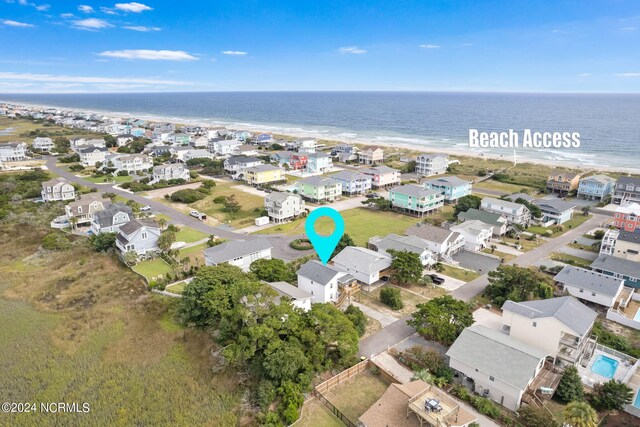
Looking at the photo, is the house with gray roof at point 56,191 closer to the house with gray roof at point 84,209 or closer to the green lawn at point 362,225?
the house with gray roof at point 84,209

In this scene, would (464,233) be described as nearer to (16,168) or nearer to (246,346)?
(246,346)

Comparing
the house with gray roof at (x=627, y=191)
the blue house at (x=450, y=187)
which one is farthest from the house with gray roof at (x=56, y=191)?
the house with gray roof at (x=627, y=191)

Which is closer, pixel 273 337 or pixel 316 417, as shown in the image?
pixel 316 417

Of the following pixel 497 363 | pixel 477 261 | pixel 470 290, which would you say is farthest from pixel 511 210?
pixel 497 363

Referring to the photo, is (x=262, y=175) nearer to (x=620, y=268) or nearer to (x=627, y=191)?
(x=620, y=268)

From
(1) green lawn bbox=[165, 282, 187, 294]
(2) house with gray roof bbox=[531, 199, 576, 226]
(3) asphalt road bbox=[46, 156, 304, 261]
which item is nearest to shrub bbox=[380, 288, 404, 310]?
(3) asphalt road bbox=[46, 156, 304, 261]

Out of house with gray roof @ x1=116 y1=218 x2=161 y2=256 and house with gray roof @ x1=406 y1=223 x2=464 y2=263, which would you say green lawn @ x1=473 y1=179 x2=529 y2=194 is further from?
house with gray roof @ x1=116 y1=218 x2=161 y2=256

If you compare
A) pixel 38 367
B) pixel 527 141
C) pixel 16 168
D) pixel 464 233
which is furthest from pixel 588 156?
pixel 16 168
